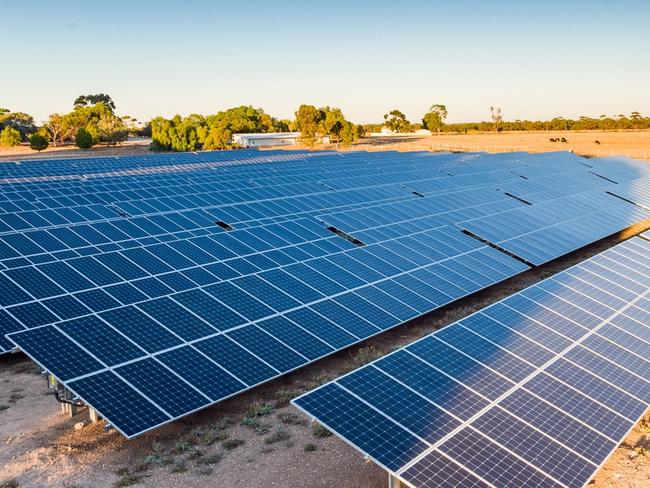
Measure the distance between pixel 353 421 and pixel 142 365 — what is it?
19.9 ft

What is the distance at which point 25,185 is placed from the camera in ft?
101

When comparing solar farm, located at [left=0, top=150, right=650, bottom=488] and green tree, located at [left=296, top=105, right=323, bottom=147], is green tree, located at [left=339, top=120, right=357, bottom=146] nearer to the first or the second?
green tree, located at [left=296, top=105, right=323, bottom=147]

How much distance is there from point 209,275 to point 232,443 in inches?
258

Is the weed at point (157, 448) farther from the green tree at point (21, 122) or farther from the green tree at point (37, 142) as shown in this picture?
the green tree at point (21, 122)

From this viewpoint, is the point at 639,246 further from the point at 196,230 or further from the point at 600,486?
the point at 196,230

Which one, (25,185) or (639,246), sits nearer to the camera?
(639,246)

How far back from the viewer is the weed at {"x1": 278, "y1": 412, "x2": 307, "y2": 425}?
13945 mm

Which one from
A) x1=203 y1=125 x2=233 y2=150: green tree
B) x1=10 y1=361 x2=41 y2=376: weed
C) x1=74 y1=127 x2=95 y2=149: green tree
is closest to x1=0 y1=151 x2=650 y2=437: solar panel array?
x1=10 y1=361 x2=41 y2=376: weed

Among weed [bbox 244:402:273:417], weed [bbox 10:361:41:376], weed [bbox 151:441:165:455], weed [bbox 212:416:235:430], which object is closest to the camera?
weed [bbox 151:441:165:455]

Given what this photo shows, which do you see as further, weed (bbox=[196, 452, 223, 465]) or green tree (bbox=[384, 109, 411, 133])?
green tree (bbox=[384, 109, 411, 133])

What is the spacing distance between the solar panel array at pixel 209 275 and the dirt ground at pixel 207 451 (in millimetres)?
1375

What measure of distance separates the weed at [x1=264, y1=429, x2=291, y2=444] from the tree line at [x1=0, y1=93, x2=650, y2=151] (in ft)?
291

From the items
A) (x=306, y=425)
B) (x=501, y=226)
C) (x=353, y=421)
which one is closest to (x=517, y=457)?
(x=353, y=421)

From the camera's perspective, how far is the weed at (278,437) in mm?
13108
